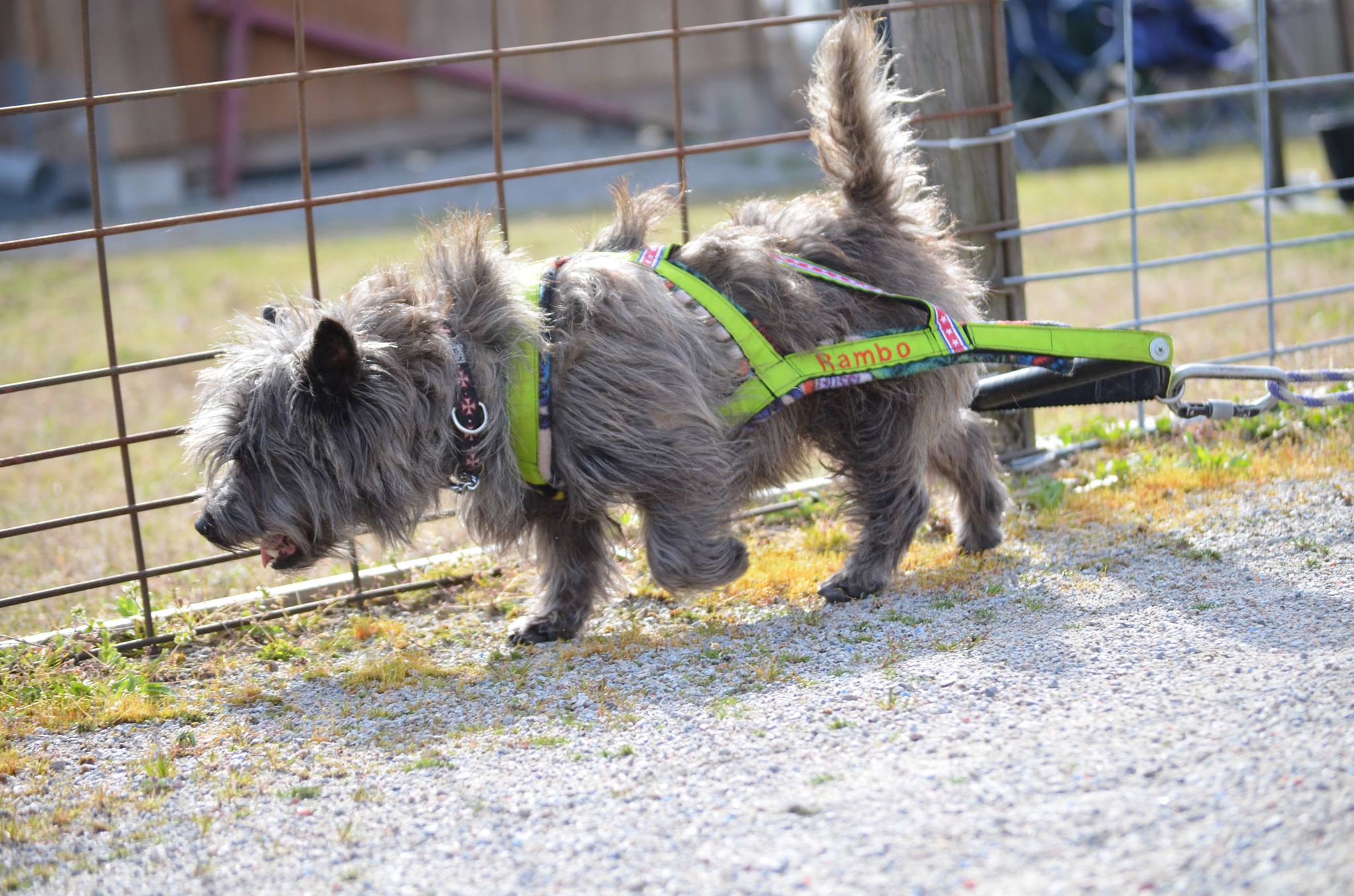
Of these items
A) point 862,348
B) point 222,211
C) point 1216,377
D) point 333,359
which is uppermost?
point 222,211

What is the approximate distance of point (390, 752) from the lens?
334 cm

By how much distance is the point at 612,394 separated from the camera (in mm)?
3855

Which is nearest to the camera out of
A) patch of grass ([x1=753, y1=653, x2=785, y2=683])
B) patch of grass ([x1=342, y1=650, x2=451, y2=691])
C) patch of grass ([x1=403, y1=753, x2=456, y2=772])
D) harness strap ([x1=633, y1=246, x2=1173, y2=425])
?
patch of grass ([x1=403, y1=753, x2=456, y2=772])

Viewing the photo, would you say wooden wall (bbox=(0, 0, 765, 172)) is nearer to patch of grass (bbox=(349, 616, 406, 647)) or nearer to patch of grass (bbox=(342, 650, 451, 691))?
patch of grass (bbox=(349, 616, 406, 647))

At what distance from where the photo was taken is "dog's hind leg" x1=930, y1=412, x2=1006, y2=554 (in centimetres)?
463

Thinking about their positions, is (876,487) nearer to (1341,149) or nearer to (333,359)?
(333,359)

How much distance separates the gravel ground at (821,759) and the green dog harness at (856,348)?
73cm

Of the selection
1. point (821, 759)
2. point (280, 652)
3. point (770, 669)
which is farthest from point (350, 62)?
point (821, 759)

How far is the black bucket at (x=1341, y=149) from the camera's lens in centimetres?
1050

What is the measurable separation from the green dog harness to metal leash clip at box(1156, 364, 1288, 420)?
9.9 inches

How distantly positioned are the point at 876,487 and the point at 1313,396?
5.80 ft

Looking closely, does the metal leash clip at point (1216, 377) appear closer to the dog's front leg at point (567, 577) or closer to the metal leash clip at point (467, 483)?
the dog's front leg at point (567, 577)

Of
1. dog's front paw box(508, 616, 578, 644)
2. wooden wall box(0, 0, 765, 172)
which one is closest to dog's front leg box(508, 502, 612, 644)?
dog's front paw box(508, 616, 578, 644)

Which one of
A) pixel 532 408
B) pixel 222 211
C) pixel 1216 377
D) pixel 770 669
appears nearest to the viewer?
pixel 770 669
